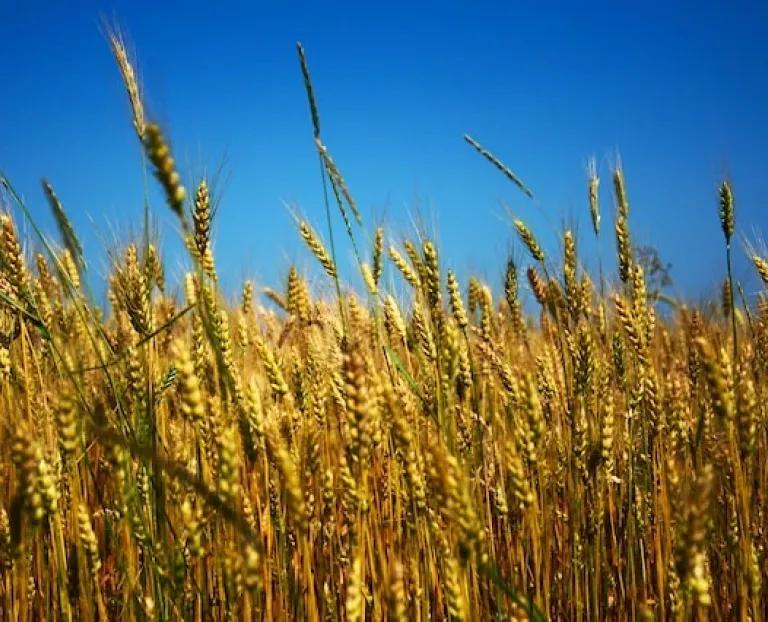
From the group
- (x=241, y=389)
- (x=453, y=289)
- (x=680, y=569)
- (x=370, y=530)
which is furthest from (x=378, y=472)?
(x=680, y=569)

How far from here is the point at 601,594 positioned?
75.1 inches

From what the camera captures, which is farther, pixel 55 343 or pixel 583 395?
pixel 583 395

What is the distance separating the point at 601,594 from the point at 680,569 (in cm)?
116

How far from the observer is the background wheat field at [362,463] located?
1.00 metres

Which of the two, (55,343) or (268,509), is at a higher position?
(55,343)

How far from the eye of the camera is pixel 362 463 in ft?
3.25

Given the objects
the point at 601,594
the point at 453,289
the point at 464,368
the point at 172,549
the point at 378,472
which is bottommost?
the point at 601,594

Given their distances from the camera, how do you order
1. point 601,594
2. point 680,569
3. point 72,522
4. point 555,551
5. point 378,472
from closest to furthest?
point 680,569 → point 72,522 → point 601,594 → point 555,551 → point 378,472

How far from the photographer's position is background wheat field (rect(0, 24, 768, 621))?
1.00 metres

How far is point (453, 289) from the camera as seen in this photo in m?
2.15

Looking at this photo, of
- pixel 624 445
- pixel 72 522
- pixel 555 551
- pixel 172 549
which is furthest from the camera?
pixel 624 445

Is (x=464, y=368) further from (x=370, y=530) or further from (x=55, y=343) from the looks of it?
(x=55, y=343)

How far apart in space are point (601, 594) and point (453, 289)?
91 cm

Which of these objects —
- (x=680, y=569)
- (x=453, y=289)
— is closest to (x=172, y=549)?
(x=680, y=569)
